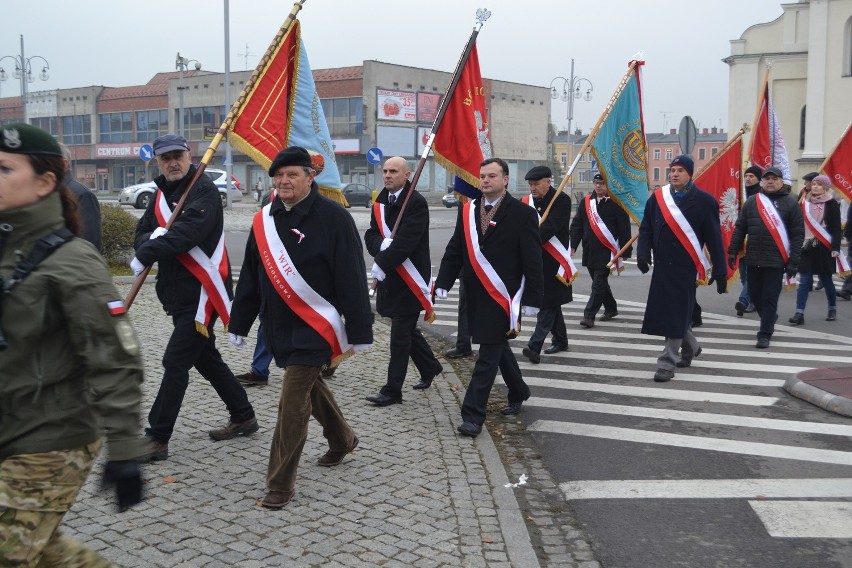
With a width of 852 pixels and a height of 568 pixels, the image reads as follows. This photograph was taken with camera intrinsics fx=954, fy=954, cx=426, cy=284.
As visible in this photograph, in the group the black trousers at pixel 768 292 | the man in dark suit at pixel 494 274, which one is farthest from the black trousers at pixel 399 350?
the black trousers at pixel 768 292

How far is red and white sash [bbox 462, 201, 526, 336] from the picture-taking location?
260 inches

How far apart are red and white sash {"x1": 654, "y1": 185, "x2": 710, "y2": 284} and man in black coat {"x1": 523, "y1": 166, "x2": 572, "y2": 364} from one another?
1057 mm

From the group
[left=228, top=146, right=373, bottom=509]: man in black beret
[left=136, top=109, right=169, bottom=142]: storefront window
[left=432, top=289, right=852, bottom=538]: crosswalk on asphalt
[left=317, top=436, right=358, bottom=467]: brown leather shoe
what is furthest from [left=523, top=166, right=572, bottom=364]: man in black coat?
[left=136, top=109, right=169, bottom=142]: storefront window

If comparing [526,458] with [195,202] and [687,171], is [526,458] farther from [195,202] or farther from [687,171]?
[687,171]

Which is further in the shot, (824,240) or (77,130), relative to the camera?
(77,130)

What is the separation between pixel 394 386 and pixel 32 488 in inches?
182

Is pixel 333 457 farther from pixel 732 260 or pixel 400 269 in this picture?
pixel 732 260

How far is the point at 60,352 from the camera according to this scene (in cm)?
285

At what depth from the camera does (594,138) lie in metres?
10.5

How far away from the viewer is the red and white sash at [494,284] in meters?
6.61

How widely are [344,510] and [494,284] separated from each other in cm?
225

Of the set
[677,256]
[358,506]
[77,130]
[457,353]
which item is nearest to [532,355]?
[457,353]

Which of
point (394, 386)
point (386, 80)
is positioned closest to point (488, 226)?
point (394, 386)

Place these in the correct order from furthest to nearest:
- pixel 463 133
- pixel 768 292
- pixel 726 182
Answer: pixel 726 182 → pixel 768 292 → pixel 463 133
